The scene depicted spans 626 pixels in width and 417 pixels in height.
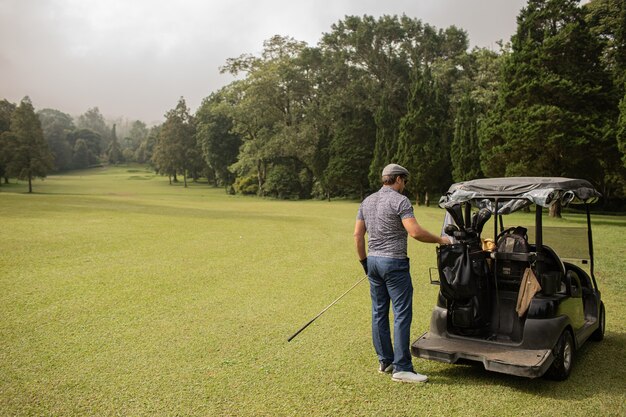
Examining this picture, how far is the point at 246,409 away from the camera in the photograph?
4789mm

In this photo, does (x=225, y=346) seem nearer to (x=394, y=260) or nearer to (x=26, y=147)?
(x=394, y=260)

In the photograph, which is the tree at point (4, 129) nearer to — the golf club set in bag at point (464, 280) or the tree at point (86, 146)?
the tree at point (86, 146)

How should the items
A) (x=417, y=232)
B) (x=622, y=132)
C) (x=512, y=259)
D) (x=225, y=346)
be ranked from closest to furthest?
(x=417, y=232) < (x=512, y=259) < (x=225, y=346) < (x=622, y=132)

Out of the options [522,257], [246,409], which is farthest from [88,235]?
[522,257]

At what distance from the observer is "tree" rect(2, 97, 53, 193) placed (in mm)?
51938

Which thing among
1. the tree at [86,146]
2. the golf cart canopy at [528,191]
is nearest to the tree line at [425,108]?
the golf cart canopy at [528,191]

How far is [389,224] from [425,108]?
41.2 metres

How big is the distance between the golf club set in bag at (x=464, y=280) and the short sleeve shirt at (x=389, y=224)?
1.51 feet

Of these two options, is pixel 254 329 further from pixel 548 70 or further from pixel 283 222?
pixel 548 70

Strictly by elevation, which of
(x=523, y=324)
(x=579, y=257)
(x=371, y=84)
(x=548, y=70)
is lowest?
(x=523, y=324)

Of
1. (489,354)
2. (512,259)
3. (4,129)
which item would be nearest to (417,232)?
(512,259)

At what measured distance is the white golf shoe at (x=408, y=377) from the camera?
5.30 meters

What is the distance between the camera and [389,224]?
17.7 feet

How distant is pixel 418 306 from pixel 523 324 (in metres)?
3.68
